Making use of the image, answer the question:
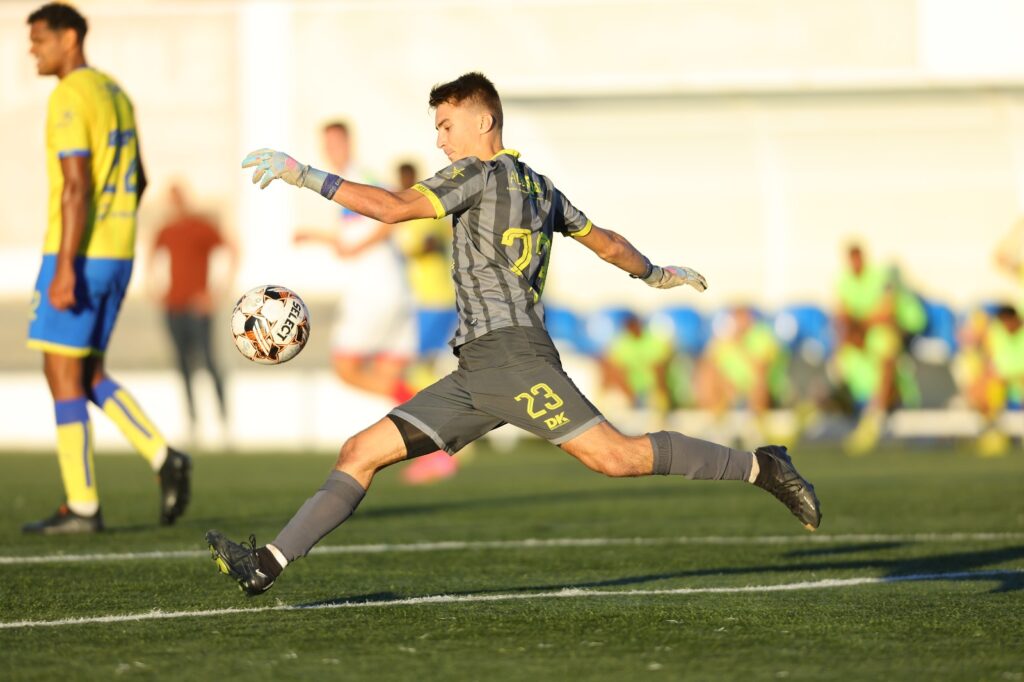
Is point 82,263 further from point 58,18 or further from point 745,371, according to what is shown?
point 745,371

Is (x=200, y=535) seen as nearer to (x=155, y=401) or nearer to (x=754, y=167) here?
(x=155, y=401)

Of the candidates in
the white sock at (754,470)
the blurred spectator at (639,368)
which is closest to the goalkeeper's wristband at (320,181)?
the white sock at (754,470)

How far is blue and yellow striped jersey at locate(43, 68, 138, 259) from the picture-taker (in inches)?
341

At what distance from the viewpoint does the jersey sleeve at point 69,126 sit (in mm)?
8617

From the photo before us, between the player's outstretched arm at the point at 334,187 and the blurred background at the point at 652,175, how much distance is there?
33.3 ft

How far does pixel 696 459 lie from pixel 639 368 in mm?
11958

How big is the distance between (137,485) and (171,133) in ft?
39.1

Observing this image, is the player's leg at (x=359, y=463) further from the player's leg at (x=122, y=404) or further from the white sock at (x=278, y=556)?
the player's leg at (x=122, y=404)

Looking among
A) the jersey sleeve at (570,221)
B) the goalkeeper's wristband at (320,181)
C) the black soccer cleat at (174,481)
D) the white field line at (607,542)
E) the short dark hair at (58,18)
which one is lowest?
the white field line at (607,542)

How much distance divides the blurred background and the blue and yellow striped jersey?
8.29 metres

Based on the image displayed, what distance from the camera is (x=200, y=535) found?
870 cm

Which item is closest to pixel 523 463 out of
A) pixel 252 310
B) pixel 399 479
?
pixel 399 479

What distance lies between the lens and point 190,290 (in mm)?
17844

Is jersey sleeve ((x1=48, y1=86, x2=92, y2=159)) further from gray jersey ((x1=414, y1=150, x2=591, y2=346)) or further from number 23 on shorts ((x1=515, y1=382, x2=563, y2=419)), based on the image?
number 23 on shorts ((x1=515, y1=382, x2=563, y2=419))
